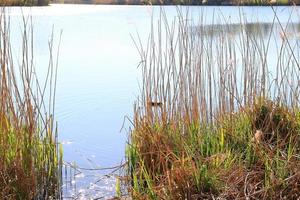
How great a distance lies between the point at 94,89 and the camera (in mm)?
4633

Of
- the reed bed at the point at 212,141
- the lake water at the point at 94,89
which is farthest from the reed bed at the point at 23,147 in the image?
the reed bed at the point at 212,141

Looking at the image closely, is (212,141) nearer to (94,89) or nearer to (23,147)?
(23,147)

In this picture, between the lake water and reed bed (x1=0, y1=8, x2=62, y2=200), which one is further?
the lake water

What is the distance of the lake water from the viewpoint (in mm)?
2871

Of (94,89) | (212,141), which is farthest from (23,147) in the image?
(94,89)

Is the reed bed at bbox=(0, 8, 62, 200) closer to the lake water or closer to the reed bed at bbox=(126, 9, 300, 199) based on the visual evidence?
the lake water

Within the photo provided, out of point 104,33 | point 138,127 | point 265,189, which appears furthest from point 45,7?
point 265,189

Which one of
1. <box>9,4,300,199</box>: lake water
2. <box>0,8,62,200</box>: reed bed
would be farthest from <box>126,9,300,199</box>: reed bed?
<box>0,8,62,200</box>: reed bed

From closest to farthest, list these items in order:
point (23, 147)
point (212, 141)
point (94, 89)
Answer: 1. point (23, 147)
2. point (212, 141)
3. point (94, 89)

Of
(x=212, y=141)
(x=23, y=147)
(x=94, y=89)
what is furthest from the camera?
(x=94, y=89)

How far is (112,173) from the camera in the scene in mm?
2719

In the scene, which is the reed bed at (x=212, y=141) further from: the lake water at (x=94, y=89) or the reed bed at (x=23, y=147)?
the reed bed at (x=23, y=147)

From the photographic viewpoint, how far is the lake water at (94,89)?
2871 millimetres

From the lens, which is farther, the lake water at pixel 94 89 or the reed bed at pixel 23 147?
the lake water at pixel 94 89
